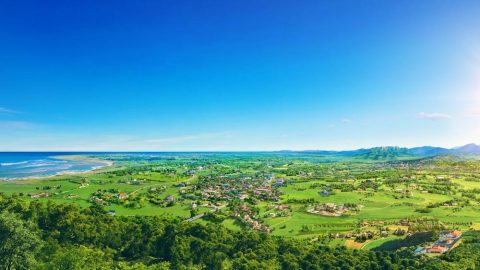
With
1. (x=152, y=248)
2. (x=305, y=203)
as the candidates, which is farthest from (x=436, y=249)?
(x=305, y=203)

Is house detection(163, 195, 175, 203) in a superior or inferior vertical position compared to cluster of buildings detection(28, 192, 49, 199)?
inferior

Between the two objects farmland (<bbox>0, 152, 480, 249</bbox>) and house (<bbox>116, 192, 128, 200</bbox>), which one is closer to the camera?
farmland (<bbox>0, 152, 480, 249</bbox>)

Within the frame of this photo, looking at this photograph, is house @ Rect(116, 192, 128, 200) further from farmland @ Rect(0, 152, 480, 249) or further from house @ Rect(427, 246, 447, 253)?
house @ Rect(427, 246, 447, 253)

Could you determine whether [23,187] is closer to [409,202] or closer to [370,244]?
[370,244]

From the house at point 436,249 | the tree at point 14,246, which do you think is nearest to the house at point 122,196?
the tree at point 14,246

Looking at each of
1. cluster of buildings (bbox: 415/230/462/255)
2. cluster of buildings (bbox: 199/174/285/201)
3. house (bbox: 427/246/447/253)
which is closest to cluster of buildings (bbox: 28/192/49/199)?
cluster of buildings (bbox: 199/174/285/201)

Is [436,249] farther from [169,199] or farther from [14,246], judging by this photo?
[169,199]

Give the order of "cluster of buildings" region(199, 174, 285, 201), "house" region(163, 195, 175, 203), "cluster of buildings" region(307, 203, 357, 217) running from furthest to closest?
1. "cluster of buildings" region(199, 174, 285, 201)
2. "house" region(163, 195, 175, 203)
3. "cluster of buildings" region(307, 203, 357, 217)
